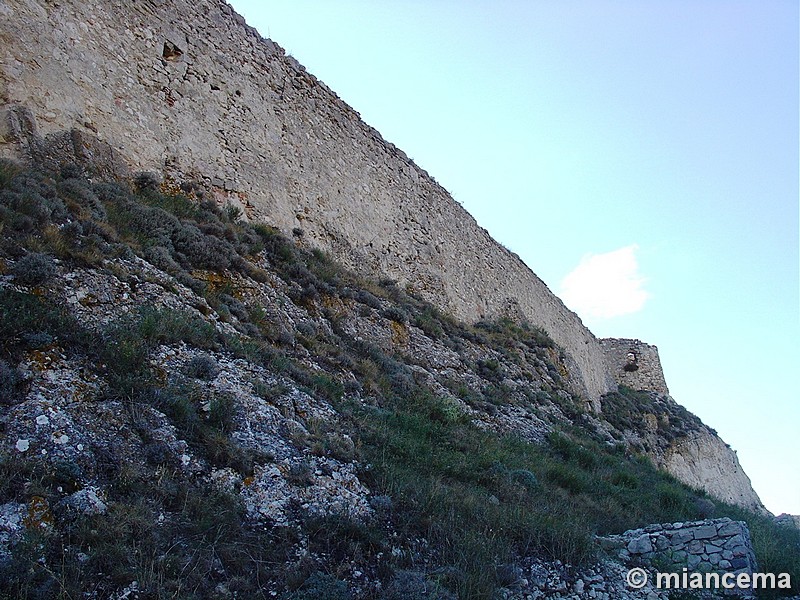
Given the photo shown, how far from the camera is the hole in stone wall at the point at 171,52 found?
396 inches

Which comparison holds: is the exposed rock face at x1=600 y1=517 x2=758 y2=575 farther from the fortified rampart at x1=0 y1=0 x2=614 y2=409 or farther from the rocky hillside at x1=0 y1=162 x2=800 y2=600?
the fortified rampart at x1=0 y1=0 x2=614 y2=409

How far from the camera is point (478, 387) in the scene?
36.6 feet

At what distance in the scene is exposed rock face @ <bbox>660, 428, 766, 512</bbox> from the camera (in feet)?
69.1

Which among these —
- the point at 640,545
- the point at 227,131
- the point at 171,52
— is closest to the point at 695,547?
the point at 640,545

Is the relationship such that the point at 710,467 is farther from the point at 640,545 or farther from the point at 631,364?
the point at 640,545

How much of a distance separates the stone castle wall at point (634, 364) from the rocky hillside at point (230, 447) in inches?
780

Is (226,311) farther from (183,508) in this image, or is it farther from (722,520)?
(722,520)

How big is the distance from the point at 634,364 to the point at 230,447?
89.3ft

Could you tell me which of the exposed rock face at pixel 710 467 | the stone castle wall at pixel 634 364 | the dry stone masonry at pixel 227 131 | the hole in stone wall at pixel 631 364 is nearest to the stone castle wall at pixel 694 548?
the dry stone masonry at pixel 227 131

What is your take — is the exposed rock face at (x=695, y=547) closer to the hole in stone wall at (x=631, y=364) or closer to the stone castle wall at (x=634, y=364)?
the stone castle wall at (x=634, y=364)

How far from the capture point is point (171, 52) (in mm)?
10125

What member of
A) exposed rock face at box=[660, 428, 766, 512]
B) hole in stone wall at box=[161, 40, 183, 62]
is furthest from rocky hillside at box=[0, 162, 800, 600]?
exposed rock face at box=[660, 428, 766, 512]

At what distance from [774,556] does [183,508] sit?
5.99m

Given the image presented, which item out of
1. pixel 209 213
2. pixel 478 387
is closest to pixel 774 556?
pixel 478 387
